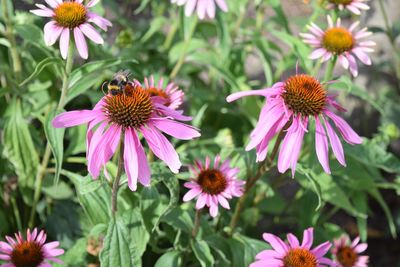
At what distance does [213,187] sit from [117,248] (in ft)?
0.88

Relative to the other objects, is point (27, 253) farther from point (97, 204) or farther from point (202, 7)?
point (202, 7)

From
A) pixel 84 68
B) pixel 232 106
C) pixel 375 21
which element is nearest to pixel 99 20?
pixel 84 68

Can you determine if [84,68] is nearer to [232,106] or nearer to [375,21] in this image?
[232,106]

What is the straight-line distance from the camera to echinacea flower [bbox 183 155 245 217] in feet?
4.06

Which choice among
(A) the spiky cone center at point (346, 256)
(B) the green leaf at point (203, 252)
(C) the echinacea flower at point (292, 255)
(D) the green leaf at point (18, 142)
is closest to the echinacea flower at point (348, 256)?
(A) the spiky cone center at point (346, 256)

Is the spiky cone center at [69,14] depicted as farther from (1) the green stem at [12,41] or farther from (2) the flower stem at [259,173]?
(2) the flower stem at [259,173]

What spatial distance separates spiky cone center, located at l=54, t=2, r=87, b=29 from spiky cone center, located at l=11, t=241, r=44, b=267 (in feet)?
1.59

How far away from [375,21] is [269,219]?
3.91ft

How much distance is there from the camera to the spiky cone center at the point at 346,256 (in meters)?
1.53

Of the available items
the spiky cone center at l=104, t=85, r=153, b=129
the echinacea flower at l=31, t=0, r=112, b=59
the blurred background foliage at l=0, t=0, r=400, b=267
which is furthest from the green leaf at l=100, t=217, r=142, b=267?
the echinacea flower at l=31, t=0, r=112, b=59

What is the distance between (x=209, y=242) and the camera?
1.37 m

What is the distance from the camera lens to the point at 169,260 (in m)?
1.34

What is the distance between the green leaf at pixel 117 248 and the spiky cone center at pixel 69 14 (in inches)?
17.4

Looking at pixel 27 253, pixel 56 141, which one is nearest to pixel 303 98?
pixel 56 141
